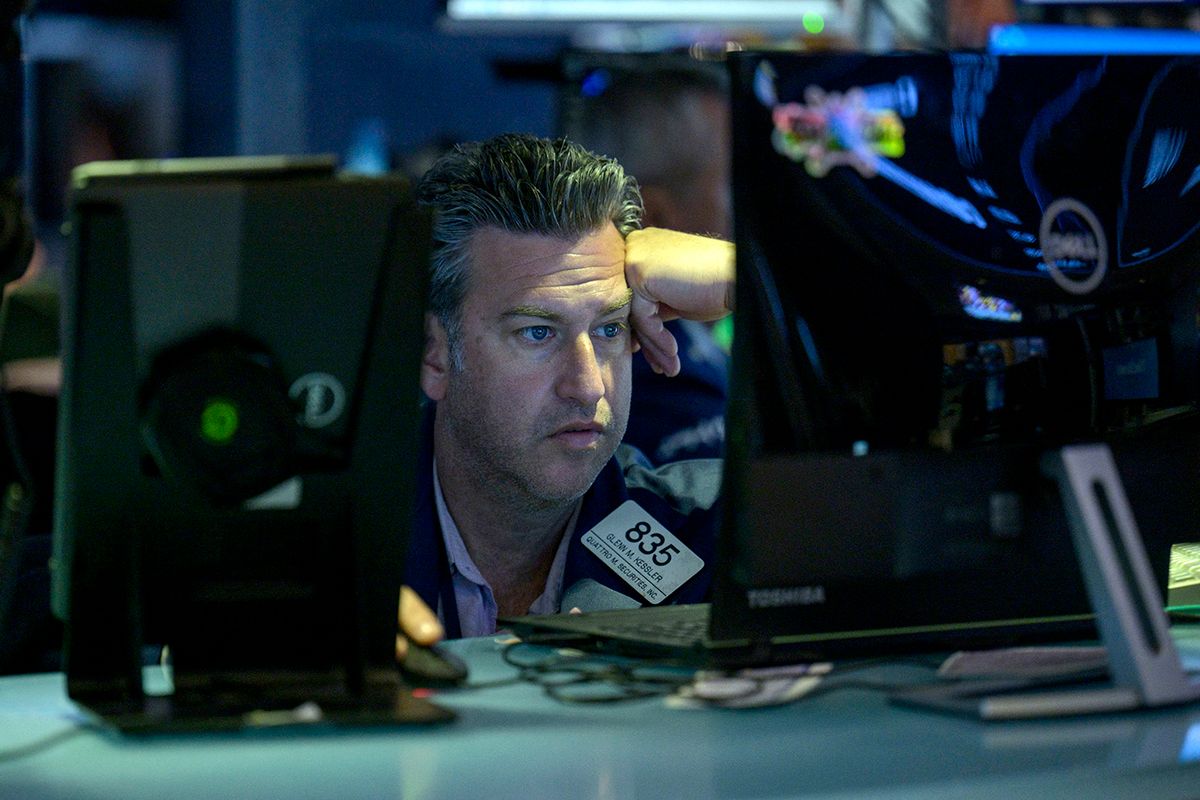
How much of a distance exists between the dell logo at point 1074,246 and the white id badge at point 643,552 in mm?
717

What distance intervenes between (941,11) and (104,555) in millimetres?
4375

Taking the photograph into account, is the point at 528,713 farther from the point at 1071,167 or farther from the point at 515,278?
the point at 515,278

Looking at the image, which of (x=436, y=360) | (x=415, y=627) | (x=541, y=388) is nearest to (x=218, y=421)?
(x=415, y=627)

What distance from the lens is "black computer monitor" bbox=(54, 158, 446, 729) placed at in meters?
1.27

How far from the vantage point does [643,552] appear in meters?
2.02

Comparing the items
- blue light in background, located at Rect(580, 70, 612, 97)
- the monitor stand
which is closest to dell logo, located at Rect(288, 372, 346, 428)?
the monitor stand

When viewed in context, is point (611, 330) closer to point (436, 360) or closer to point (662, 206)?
point (436, 360)

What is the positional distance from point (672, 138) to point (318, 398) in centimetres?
270

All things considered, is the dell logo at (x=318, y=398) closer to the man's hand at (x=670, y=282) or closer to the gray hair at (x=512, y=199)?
the man's hand at (x=670, y=282)

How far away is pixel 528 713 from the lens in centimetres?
128

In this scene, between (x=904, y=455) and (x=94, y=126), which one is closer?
(x=904, y=455)

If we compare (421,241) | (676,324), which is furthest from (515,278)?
(676,324)

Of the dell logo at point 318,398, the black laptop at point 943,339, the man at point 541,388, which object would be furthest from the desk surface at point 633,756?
the man at point 541,388

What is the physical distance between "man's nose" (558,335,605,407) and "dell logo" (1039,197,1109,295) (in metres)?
0.84
